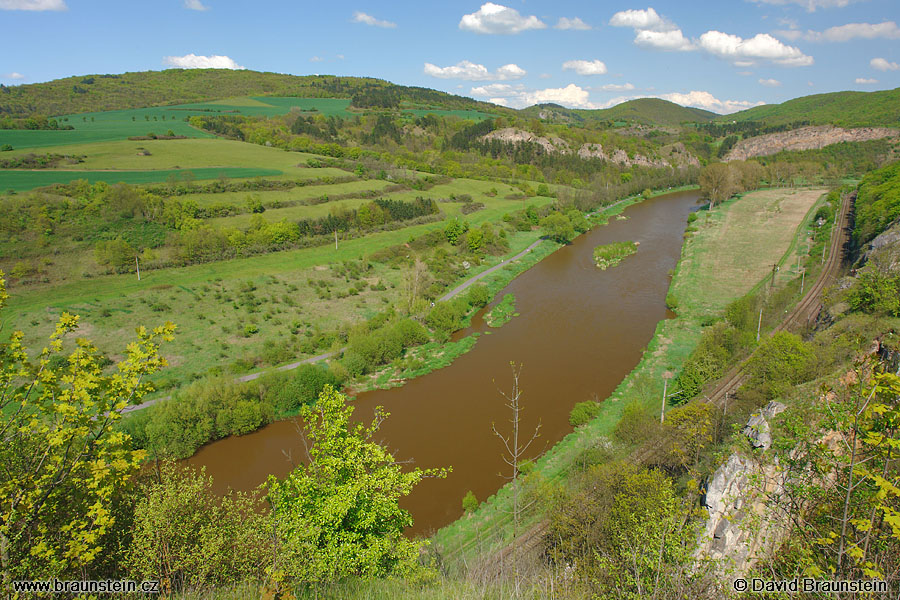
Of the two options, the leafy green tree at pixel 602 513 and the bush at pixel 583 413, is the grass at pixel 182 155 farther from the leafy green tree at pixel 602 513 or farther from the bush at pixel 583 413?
the leafy green tree at pixel 602 513

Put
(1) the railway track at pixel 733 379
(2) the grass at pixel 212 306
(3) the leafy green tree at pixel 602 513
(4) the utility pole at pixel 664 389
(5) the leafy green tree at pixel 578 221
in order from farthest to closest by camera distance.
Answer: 1. (5) the leafy green tree at pixel 578 221
2. (2) the grass at pixel 212 306
3. (4) the utility pole at pixel 664 389
4. (1) the railway track at pixel 733 379
5. (3) the leafy green tree at pixel 602 513

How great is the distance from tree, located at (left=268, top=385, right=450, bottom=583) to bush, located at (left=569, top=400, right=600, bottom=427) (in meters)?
13.1

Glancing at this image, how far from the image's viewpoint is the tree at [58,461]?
443 centimetres

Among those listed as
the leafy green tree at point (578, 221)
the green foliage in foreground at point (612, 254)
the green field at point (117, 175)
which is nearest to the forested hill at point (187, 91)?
the green field at point (117, 175)

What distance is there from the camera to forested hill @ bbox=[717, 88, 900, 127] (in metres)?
97.8

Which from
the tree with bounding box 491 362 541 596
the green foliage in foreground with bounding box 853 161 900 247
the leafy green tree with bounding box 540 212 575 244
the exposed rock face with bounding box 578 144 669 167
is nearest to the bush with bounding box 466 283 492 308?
the tree with bounding box 491 362 541 596

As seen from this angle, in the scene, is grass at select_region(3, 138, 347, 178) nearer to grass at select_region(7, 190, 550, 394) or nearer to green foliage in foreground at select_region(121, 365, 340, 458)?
grass at select_region(7, 190, 550, 394)

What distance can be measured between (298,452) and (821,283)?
3375 centimetres

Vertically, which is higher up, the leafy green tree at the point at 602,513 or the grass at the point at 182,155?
the grass at the point at 182,155

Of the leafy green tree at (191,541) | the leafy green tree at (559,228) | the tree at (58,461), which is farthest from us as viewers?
the leafy green tree at (559,228)

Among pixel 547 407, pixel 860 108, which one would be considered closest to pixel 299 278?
pixel 547 407

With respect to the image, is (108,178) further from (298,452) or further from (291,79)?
(291,79)

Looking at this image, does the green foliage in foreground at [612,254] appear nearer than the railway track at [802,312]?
No

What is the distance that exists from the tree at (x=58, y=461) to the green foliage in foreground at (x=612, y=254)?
41.0 meters
